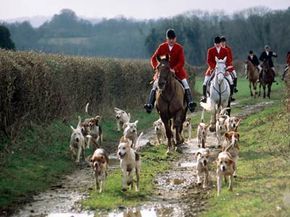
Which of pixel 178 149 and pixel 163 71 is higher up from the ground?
pixel 163 71

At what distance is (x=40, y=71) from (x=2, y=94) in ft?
9.74

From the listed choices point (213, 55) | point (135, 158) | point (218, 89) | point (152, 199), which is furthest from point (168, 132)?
point (152, 199)

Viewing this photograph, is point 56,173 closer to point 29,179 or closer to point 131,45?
point 29,179

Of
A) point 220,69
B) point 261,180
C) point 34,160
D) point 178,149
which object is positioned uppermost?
point 220,69

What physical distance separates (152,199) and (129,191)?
749 mm

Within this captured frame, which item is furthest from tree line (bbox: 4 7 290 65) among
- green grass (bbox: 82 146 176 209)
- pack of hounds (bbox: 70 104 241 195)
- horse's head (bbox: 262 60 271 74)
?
green grass (bbox: 82 146 176 209)

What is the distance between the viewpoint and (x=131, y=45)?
13525 centimetres

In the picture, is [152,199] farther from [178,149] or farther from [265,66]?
[265,66]

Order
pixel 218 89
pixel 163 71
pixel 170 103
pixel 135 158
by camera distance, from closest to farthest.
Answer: pixel 135 158
pixel 163 71
pixel 170 103
pixel 218 89

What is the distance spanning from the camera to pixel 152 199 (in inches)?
432

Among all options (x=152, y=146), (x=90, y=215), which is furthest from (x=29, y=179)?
(x=152, y=146)

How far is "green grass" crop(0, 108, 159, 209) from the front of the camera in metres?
12.0

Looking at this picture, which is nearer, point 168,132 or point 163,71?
point 163,71

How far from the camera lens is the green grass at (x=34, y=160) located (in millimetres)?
12039
